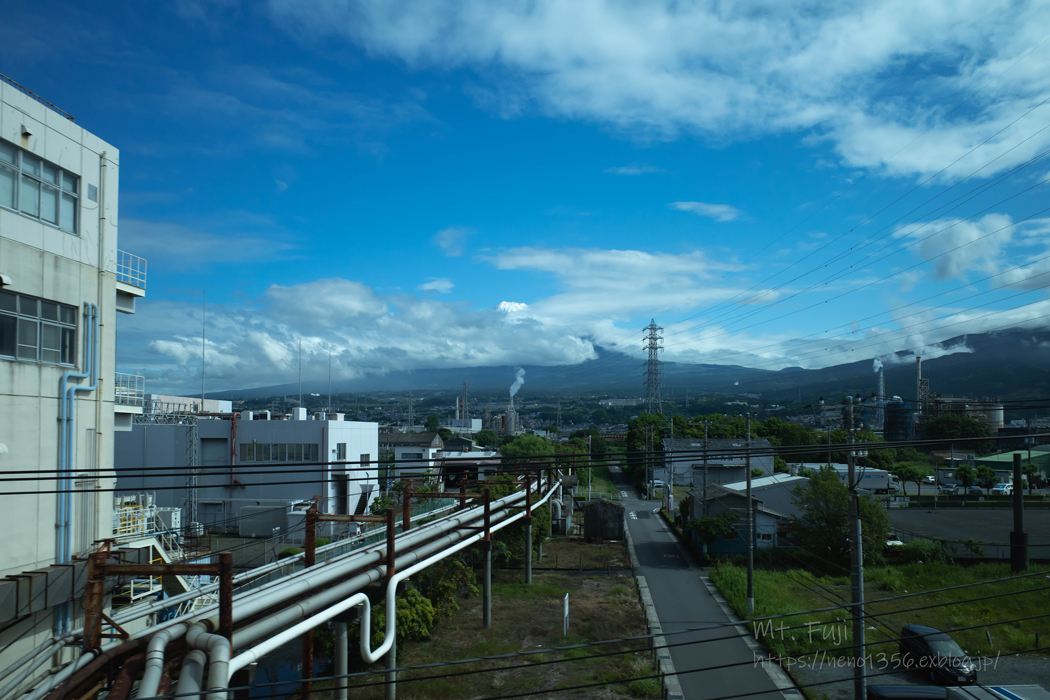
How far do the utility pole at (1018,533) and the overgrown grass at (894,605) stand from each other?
2.55 feet

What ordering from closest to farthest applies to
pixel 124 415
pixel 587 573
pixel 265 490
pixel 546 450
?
pixel 124 415
pixel 587 573
pixel 265 490
pixel 546 450

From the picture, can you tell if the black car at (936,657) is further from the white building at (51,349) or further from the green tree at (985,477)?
the green tree at (985,477)

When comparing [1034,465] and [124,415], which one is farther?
[1034,465]

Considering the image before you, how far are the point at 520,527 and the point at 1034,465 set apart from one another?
4707 centimetres

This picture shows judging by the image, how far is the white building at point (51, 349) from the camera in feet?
40.9

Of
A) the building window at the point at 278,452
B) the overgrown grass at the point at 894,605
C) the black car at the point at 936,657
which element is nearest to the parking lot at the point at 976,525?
the overgrown grass at the point at 894,605

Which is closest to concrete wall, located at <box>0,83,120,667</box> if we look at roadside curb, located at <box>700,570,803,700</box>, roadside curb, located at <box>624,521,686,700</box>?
roadside curb, located at <box>624,521,686,700</box>

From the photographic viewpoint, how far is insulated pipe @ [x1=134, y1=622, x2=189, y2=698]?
6980 mm

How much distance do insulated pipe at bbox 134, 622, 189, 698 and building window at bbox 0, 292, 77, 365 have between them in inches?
310

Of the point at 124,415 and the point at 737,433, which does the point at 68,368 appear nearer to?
the point at 124,415

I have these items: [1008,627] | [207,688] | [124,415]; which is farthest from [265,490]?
[1008,627]

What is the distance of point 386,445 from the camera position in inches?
2522

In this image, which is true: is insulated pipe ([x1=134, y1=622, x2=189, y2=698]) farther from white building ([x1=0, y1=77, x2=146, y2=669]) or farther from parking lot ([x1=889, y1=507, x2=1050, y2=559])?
parking lot ([x1=889, y1=507, x2=1050, y2=559])

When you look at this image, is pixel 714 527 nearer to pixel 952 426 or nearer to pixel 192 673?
pixel 192 673
